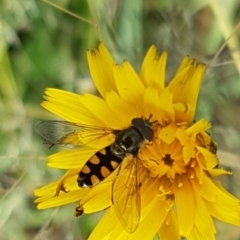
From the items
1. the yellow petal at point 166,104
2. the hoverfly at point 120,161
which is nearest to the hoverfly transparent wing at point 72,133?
the hoverfly at point 120,161

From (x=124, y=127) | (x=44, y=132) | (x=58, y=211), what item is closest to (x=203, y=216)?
(x=124, y=127)

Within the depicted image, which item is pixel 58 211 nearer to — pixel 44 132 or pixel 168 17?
pixel 44 132

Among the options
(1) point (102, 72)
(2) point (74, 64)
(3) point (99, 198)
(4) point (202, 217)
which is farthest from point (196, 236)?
(2) point (74, 64)

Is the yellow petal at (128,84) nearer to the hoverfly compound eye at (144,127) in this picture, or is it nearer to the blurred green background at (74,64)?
the hoverfly compound eye at (144,127)

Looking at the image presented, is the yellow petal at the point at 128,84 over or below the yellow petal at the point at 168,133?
over

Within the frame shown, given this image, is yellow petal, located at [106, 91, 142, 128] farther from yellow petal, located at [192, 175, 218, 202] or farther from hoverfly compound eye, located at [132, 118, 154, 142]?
yellow petal, located at [192, 175, 218, 202]

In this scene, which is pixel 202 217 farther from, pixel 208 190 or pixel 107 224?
pixel 107 224
